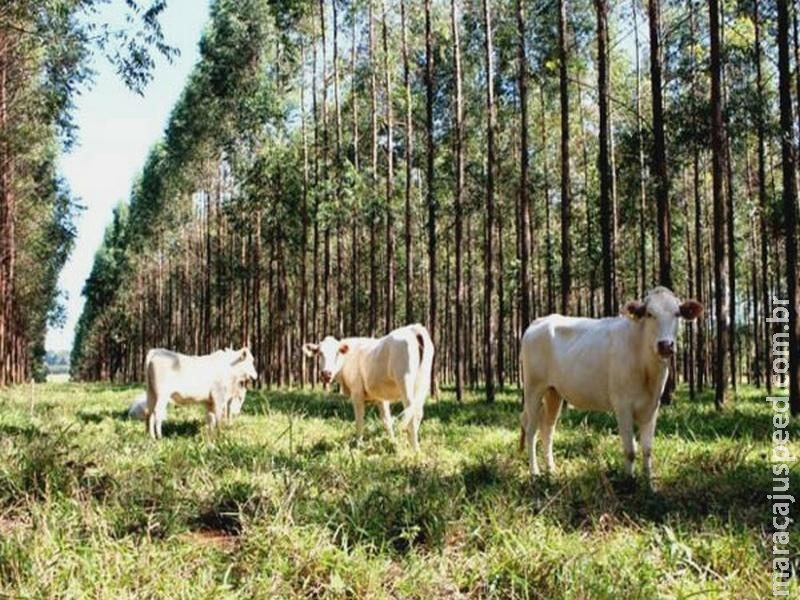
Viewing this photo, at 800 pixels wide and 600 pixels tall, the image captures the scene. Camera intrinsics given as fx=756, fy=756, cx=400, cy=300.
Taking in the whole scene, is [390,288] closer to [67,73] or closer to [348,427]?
[67,73]

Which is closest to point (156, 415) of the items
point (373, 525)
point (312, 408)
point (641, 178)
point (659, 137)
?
point (312, 408)

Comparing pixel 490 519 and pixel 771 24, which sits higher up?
pixel 771 24

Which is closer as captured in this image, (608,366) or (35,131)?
(608,366)

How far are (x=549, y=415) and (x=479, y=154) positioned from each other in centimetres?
2561

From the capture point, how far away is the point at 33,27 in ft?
60.4

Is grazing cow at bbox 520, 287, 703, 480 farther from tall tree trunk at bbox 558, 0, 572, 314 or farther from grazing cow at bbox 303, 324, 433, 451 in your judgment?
tall tree trunk at bbox 558, 0, 572, 314

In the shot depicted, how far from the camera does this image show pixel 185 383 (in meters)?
11.2

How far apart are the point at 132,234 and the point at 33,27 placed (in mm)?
40645

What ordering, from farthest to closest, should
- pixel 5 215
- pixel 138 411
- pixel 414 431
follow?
pixel 5 215
pixel 138 411
pixel 414 431

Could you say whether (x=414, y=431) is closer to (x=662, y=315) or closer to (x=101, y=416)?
(x=662, y=315)

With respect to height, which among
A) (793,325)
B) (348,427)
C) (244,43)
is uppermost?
(244,43)

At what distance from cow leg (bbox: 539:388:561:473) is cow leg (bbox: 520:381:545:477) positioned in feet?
0.31

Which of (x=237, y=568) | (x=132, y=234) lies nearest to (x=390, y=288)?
(x=237, y=568)

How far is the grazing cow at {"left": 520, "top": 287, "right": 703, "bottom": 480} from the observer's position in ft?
22.2
